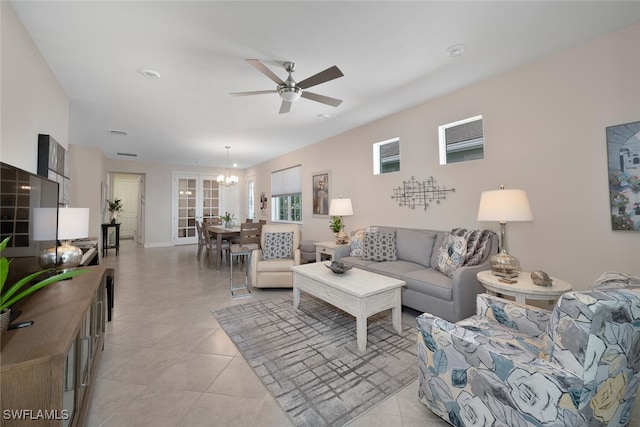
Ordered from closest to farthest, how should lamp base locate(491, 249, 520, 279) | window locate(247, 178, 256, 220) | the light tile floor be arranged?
1. the light tile floor
2. lamp base locate(491, 249, 520, 279)
3. window locate(247, 178, 256, 220)

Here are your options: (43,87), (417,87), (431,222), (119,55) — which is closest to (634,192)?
(431,222)

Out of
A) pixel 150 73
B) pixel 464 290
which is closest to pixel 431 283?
pixel 464 290

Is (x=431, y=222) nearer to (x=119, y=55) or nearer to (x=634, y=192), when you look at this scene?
(x=634, y=192)

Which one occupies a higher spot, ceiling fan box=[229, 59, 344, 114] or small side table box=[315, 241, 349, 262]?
ceiling fan box=[229, 59, 344, 114]

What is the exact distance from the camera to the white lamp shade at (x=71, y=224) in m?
2.18

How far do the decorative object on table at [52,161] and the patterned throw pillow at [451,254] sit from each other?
392cm

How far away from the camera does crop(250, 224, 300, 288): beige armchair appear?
376 cm

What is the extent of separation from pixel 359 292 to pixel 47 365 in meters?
1.86

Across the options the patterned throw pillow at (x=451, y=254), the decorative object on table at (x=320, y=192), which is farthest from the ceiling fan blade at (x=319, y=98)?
the decorative object on table at (x=320, y=192)

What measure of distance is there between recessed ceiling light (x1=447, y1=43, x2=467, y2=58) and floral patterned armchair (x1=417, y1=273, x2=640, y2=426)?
2117 mm

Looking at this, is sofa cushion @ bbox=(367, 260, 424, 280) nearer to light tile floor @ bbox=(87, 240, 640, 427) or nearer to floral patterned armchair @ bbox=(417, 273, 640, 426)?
light tile floor @ bbox=(87, 240, 640, 427)

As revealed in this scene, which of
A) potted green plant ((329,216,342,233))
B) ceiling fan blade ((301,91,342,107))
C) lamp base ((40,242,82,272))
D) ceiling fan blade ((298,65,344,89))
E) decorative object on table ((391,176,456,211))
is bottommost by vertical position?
lamp base ((40,242,82,272))

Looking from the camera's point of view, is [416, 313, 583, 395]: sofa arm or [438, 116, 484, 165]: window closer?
[416, 313, 583, 395]: sofa arm

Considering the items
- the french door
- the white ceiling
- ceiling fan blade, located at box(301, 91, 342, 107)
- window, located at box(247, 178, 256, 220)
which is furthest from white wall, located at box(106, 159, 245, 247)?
ceiling fan blade, located at box(301, 91, 342, 107)
